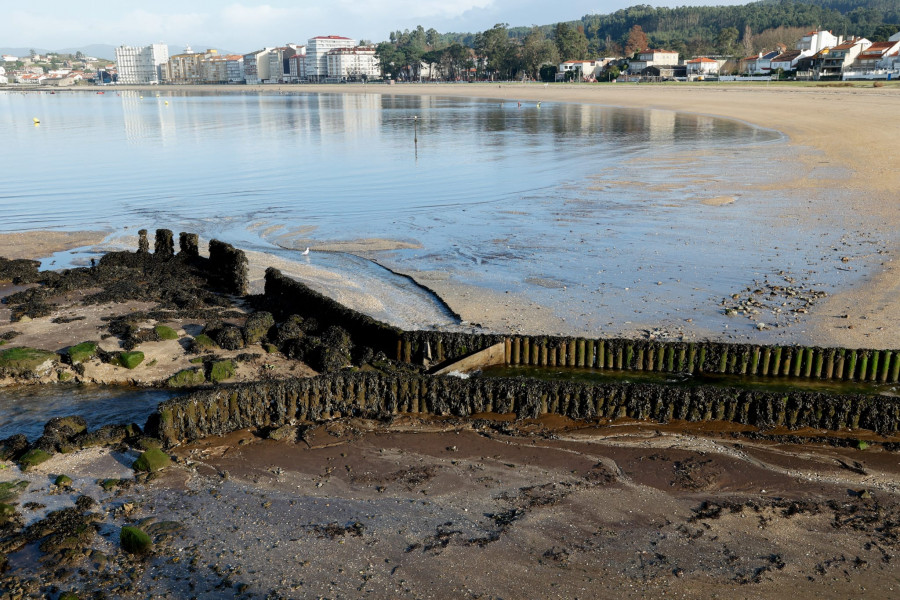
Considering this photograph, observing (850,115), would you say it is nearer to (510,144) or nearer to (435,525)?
(510,144)

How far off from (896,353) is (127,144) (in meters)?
59.0

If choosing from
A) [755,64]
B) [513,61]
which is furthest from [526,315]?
[513,61]

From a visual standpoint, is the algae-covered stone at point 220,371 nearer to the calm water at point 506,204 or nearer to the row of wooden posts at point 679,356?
the row of wooden posts at point 679,356

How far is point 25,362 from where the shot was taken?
13.5 m

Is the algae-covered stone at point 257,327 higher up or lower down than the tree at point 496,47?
lower down

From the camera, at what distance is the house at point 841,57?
12719 centimetres

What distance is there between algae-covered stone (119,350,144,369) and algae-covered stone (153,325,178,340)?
1061 mm

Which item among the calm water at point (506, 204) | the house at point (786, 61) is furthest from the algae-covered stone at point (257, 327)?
the house at point (786, 61)

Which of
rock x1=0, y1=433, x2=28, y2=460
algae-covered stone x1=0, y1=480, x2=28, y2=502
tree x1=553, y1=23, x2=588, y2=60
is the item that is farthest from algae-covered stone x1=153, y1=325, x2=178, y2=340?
tree x1=553, y1=23, x2=588, y2=60

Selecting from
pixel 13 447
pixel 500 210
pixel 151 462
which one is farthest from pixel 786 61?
pixel 13 447

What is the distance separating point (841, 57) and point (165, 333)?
5524 inches

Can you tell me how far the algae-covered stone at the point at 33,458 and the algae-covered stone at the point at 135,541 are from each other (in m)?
2.81

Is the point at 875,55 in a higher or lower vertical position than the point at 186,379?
higher

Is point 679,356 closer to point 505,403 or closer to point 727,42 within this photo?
point 505,403
